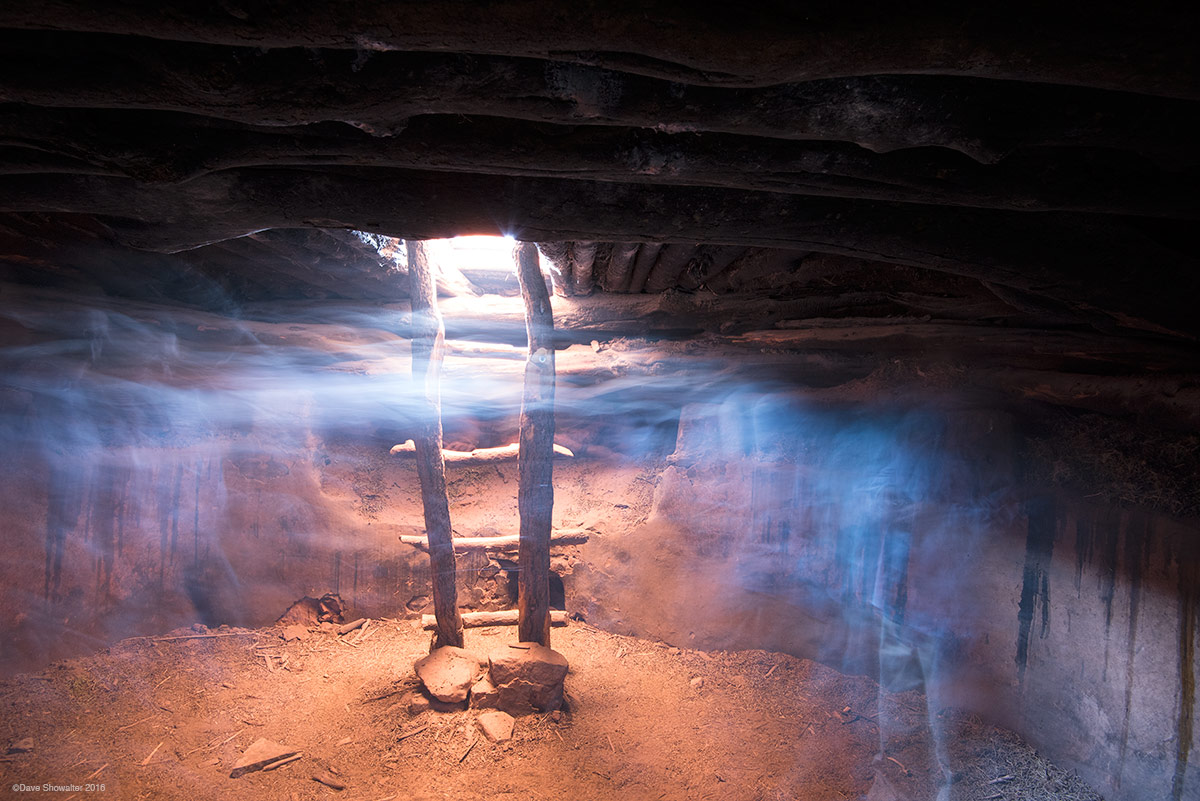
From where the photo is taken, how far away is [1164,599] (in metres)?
3.10

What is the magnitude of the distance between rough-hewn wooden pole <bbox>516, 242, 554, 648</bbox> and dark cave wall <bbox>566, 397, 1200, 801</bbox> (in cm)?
115

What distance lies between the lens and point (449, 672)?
4109mm

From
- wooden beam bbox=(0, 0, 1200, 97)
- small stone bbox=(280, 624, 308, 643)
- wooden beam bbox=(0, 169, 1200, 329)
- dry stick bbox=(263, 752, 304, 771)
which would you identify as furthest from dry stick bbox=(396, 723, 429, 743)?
wooden beam bbox=(0, 0, 1200, 97)

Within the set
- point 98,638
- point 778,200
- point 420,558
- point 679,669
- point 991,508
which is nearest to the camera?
point 778,200

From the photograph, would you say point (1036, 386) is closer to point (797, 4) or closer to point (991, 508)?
point (991, 508)

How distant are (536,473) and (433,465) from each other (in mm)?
830

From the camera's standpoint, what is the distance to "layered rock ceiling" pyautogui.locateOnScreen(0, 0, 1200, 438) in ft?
3.28

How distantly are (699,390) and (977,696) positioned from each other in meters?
3.08

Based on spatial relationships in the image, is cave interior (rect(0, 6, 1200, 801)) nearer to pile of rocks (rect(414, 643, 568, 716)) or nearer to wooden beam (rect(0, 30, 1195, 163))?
wooden beam (rect(0, 30, 1195, 163))

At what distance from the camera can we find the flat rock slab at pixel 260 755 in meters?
3.37

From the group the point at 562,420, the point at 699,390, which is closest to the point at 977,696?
the point at 699,390

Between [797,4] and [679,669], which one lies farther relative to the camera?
[679,669]

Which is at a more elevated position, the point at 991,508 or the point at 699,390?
the point at 699,390

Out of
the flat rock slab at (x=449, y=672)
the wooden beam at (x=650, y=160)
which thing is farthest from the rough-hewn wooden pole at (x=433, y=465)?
the wooden beam at (x=650, y=160)
